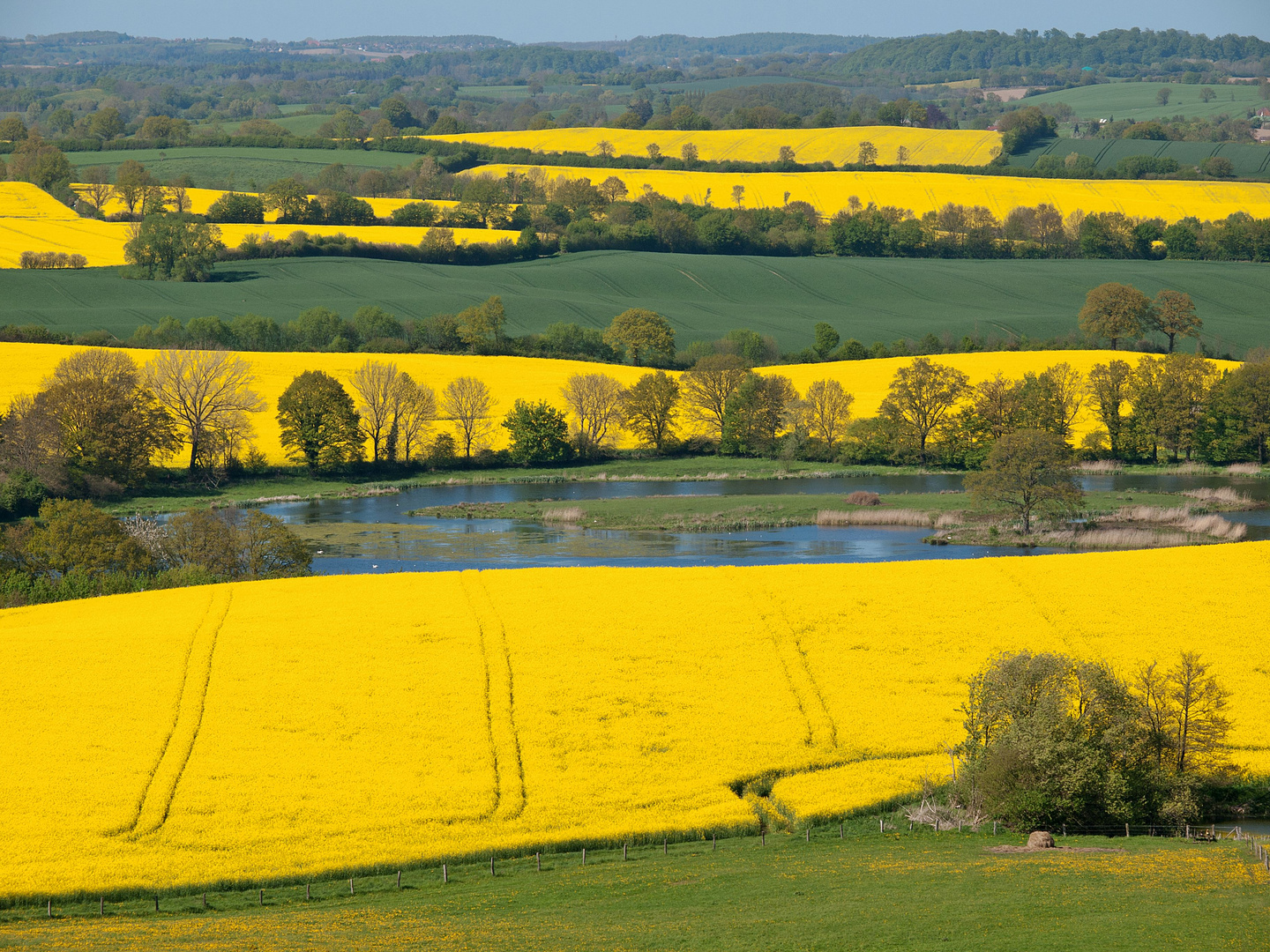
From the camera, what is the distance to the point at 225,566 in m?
53.3

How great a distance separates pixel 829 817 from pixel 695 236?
360 ft

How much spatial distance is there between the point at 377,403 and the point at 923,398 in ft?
110

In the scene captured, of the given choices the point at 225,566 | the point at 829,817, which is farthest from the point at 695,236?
the point at 829,817

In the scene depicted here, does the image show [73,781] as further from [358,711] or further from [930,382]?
[930,382]

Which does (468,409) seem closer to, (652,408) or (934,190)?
(652,408)

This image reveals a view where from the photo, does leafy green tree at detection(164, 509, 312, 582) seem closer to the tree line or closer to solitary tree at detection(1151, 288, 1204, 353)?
the tree line

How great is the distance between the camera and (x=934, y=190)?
150m

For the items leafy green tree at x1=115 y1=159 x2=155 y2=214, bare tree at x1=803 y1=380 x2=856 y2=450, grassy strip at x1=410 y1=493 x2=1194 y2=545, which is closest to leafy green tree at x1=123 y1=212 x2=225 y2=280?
leafy green tree at x1=115 y1=159 x2=155 y2=214

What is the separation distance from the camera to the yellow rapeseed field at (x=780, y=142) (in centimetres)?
17925

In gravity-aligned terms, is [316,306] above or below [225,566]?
above

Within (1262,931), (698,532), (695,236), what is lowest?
(698,532)

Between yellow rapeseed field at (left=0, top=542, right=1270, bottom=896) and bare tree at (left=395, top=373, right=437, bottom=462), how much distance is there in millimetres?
37981

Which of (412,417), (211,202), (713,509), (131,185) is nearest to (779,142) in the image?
(211,202)

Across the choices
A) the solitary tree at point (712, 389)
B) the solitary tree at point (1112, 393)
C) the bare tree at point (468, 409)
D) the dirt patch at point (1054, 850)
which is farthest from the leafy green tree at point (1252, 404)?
the dirt patch at point (1054, 850)
